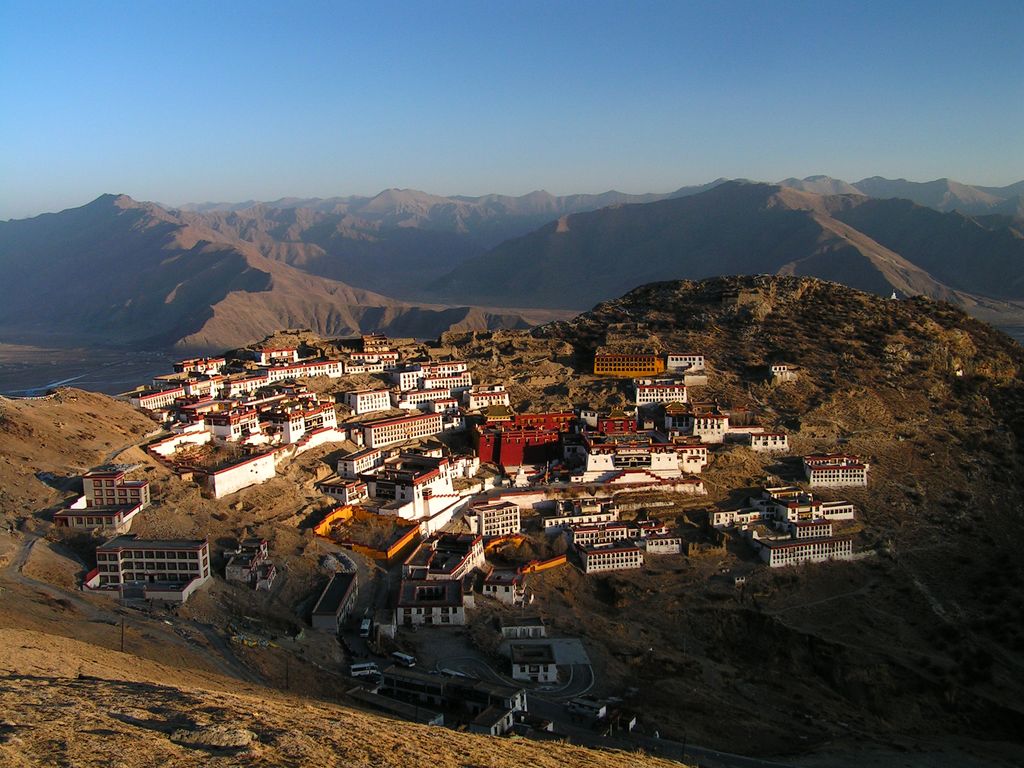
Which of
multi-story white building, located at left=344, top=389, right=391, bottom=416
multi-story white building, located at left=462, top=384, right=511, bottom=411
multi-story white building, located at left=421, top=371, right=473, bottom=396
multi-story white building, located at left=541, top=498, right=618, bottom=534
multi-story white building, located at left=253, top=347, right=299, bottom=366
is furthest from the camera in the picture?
multi-story white building, located at left=253, top=347, right=299, bottom=366

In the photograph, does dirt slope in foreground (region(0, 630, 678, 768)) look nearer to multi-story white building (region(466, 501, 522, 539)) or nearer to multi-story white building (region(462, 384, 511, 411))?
multi-story white building (region(466, 501, 522, 539))

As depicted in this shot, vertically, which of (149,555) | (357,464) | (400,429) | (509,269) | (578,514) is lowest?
(578,514)

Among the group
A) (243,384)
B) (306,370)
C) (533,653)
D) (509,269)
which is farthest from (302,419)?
(509,269)

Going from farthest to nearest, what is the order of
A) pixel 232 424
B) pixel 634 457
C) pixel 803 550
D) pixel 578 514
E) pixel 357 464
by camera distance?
pixel 634 457 → pixel 232 424 → pixel 357 464 → pixel 578 514 → pixel 803 550

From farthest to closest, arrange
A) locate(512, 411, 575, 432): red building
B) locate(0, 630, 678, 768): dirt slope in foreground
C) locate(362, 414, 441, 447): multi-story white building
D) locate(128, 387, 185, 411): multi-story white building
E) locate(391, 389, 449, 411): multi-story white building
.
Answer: locate(391, 389, 449, 411): multi-story white building
locate(128, 387, 185, 411): multi-story white building
locate(512, 411, 575, 432): red building
locate(362, 414, 441, 447): multi-story white building
locate(0, 630, 678, 768): dirt slope in foreground

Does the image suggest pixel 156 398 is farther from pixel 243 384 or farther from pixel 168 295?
pixel 168 295

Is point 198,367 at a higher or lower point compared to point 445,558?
higher

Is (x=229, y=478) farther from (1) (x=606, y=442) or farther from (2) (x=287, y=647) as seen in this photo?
(1) (x=606, y=442)

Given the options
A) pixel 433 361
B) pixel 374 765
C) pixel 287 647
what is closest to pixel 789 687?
pixel 287 647

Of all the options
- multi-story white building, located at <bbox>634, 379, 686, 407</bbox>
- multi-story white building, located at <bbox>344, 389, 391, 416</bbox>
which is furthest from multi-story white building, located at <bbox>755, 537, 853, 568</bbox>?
multi-story white building, located at <bbox>344, 389, 391, 416</bbox>
